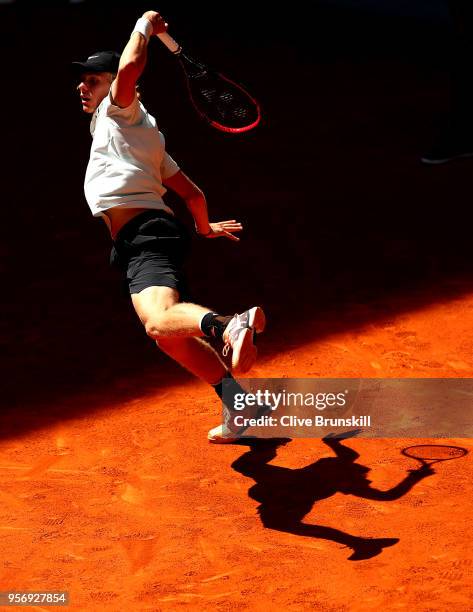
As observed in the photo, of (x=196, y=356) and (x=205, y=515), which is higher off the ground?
(x=196, y=356)

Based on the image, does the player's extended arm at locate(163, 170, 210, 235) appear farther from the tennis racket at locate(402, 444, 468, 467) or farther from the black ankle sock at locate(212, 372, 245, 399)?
the tennis racket at locate(402, 444, 468, 467)

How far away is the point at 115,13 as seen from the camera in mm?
17703

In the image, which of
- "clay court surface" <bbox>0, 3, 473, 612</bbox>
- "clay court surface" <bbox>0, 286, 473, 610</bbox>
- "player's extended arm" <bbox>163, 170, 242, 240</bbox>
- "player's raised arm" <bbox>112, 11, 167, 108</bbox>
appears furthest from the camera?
"player's extended arm" <bbox>163, 170, 242, 240</bbox>

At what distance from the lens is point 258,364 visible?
274 inches

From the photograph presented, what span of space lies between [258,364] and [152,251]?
1.58 meters

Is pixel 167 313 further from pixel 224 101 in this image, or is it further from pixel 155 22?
pixel 224 101

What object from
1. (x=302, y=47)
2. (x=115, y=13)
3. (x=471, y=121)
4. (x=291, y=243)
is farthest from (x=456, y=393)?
(x=115, y=13)

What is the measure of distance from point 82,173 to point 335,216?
288cm

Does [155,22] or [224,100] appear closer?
[155,22]

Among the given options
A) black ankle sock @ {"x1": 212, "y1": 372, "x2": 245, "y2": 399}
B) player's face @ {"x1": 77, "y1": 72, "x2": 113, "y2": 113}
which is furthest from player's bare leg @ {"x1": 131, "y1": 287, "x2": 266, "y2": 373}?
player's face @ {"x1": 77, "y1": 72, "x2": 113, "y2": 113}

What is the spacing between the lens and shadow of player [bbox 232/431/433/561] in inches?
199

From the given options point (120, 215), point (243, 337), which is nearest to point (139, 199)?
point (120, 215)

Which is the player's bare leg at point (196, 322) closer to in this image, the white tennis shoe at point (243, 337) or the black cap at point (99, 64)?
the white tennis shoe at point (243, 337)

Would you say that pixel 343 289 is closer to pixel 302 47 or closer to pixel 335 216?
pixel 335 216
